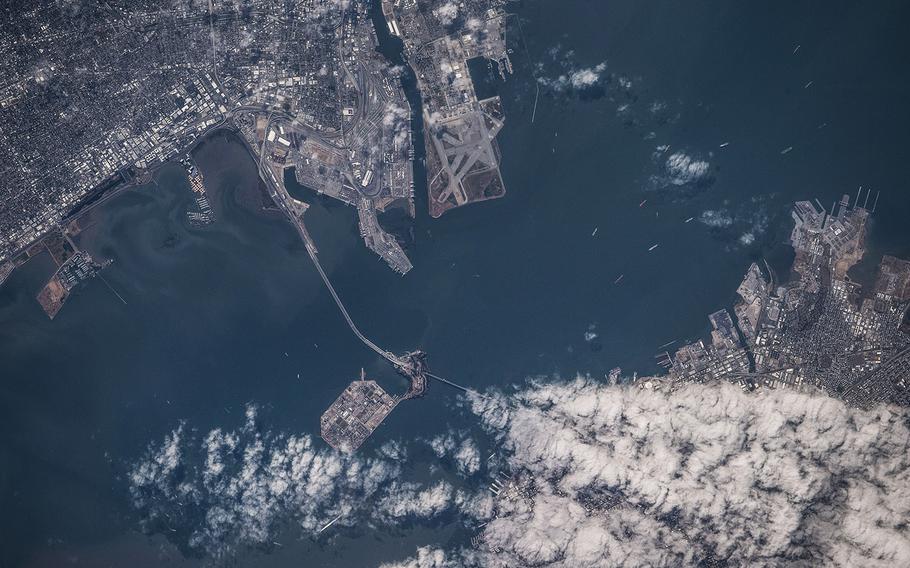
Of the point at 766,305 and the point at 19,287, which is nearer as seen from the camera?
the point at 766,305

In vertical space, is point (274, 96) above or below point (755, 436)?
above

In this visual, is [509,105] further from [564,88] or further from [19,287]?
[19,287]

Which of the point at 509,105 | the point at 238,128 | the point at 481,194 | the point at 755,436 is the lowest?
the point at 755,436

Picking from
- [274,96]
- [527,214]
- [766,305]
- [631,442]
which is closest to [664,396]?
[631,442]

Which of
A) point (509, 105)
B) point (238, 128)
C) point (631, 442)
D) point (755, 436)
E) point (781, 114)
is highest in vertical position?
point (238, 128)

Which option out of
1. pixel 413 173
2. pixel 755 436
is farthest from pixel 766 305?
pixel 413 173

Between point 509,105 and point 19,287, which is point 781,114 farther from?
point 19,287
